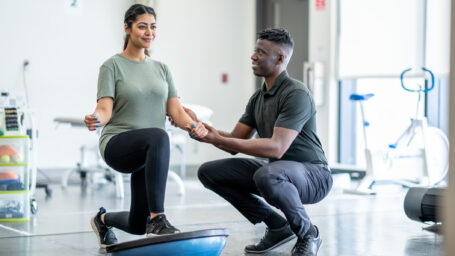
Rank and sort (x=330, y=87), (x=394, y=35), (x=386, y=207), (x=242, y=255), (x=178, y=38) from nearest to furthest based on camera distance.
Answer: (x=242, y=255) → (x=386, y=207) → (x=394, y=35) → (x=330, y=87) → (x=178, y=38)

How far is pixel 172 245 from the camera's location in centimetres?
264

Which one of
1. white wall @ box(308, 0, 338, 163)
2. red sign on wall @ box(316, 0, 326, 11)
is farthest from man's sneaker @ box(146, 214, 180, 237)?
red sign on wall @ box(316, 0, 326, 11)

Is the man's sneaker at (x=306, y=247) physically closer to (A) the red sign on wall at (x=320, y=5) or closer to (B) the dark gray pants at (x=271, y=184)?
(B) the dark gray pants at (x=271, y=184)

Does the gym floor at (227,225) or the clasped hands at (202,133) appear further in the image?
the gym floor at (227,225)

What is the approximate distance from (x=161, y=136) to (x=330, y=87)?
4.70 metres

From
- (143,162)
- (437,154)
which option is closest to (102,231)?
(143,162)

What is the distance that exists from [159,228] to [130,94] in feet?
2.01

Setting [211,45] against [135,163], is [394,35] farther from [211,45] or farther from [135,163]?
[135,163]

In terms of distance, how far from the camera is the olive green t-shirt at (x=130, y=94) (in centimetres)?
298

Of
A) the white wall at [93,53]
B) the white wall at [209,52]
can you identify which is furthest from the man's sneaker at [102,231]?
the white wall at [209,52]

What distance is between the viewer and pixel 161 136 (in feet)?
9.35

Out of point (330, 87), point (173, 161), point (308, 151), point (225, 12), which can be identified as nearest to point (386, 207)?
point (308, 151)

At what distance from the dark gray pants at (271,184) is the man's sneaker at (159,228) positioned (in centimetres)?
45

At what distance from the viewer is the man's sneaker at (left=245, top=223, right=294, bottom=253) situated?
3.24m
